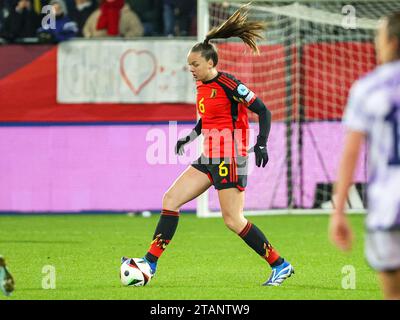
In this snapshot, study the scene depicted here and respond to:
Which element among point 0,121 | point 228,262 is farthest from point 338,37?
point 228,262

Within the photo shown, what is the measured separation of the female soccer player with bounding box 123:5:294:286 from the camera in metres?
8.35

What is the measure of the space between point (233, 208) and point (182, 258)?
7.83ft

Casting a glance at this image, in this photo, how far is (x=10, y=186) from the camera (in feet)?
55.2

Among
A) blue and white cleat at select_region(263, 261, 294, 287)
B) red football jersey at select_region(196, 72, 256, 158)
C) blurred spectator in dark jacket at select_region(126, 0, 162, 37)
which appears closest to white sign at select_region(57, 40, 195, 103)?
blurred spectator in dark jacket at select_region(126, 0, 162, 37)

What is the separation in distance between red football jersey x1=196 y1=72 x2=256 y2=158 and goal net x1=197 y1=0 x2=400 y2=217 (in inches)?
309

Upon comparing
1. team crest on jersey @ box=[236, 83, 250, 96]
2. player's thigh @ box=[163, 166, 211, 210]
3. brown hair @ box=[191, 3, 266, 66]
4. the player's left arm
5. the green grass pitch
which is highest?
brown hair @ box=[191, 3, 266, 66]

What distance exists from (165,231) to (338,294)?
54.5 inches

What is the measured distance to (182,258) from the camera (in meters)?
10.6

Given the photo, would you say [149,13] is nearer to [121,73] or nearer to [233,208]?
[121,73]

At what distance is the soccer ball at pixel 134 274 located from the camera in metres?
8.26

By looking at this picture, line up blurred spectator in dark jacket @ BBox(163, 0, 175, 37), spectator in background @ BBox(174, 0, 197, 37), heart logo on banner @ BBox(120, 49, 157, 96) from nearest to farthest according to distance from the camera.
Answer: heart logo on banner @ BBox(120, 49, 157, 96), blurred spectator in dark jacket @ BBox(163, 0, 175, 37), spectator in background @ BBox(174, 0, 197, 37)

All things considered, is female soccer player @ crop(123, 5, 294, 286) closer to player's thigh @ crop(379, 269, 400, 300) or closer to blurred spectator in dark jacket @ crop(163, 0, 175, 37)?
player's thigh @ crop(379, 269, 400, 300)

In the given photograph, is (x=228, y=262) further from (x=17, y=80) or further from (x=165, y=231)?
(x=17, y=80)

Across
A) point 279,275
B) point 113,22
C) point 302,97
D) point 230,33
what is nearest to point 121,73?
point 113,22
